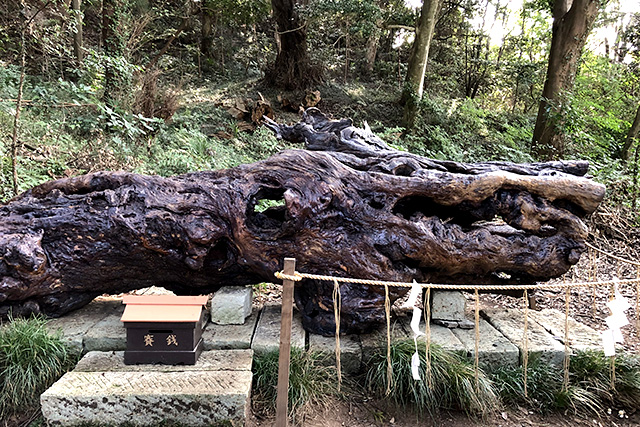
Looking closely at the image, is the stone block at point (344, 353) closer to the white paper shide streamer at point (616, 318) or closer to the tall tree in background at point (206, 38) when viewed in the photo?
the white paper shide streamer at point (616, 318)

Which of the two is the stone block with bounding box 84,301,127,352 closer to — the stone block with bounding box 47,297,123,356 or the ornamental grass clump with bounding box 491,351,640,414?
the stone block with bounding box 47,297,123,356

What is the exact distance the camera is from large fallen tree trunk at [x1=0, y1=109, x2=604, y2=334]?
3.44 meters

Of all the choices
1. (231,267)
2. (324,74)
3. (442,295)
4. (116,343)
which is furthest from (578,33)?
(116,343)

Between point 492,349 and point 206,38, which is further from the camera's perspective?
point 206,38

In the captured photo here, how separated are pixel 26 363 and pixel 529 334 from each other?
14.5ft

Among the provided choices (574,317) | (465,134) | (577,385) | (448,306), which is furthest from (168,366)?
(465,134)

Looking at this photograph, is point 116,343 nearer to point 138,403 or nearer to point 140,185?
point 138,403

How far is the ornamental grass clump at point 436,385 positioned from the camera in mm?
3125

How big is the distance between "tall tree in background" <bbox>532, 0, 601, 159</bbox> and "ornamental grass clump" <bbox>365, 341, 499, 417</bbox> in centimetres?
743

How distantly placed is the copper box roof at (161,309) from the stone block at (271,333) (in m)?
0.66

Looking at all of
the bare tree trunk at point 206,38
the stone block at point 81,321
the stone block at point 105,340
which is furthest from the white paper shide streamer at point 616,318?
the bare tree trunk at point 206,38

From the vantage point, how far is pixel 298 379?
3100 mm

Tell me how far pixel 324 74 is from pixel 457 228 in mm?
10685

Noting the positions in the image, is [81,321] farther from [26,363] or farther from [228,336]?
[228,336]
